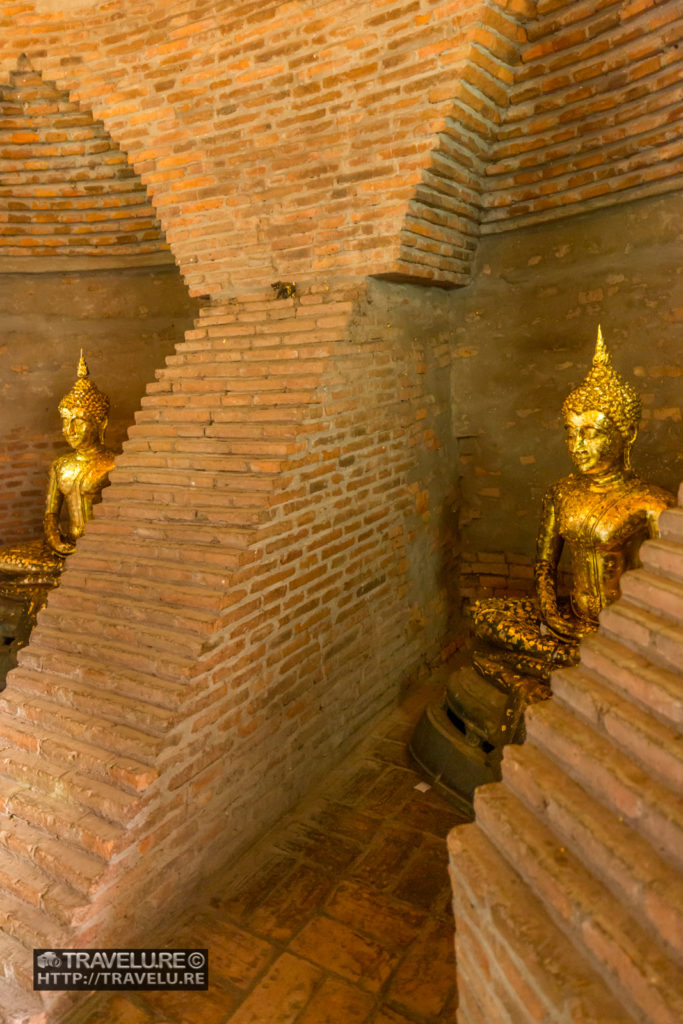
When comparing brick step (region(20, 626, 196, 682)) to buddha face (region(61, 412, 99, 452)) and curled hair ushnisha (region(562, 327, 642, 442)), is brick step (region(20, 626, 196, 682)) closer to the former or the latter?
buddha face (region(61, 412, 99, 452))

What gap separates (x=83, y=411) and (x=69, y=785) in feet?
10.7

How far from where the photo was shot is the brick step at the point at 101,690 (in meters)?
2.98

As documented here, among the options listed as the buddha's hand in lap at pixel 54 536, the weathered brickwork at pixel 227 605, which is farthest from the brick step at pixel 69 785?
the buddha's hand in lap at pixel 54 536

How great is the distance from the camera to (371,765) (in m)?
4.13

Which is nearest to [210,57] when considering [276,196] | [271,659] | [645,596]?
[276,196]

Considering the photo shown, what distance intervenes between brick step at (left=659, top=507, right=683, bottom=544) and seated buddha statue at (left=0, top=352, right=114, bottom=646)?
4.35 m

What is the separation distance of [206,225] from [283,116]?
91 centimetres

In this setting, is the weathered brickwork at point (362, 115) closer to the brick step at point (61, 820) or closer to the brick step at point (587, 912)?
the brick step at point (587, 912)

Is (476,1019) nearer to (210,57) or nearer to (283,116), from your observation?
(283,116)

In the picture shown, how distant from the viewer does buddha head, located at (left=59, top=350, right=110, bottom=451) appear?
17.4 ft

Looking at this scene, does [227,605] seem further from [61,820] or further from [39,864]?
[39,864]

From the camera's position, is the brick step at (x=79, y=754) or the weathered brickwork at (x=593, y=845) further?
the brick step at (x=79, y=754)

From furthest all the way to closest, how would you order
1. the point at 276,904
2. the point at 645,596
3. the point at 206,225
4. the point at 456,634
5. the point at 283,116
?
the point at 456,634 < the point at 206,225 < the point at 283,116 < the point at 276,904 < the point at 645,596

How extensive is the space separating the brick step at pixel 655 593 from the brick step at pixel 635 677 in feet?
0.51
